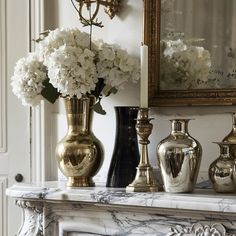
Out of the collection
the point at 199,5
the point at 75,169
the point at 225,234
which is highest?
the point at 199,5

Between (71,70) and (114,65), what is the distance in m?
0.16

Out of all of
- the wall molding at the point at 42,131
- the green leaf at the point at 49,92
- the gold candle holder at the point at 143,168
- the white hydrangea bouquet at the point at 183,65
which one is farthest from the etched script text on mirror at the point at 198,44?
the wall molding at the point at 42,131

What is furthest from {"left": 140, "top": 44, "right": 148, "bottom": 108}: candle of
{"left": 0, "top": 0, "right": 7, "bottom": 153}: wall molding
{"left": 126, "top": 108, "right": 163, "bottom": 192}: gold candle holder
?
{"left": 0, "top": 0, "right": 7, "bottom": 153}: wall molding

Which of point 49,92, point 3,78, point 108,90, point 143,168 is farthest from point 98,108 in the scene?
point 3,78

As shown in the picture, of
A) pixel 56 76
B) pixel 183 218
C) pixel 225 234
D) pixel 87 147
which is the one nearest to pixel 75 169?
pixel 87 147

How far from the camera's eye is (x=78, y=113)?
1951 millimetres

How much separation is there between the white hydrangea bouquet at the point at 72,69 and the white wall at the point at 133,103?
12cm

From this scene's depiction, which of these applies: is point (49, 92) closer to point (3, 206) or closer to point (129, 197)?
point (129, 197)

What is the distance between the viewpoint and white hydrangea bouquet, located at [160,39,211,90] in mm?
1922

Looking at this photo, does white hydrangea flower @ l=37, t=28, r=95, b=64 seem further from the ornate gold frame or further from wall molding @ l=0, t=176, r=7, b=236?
wall molding @ l=0, t=176, r=7, b=236

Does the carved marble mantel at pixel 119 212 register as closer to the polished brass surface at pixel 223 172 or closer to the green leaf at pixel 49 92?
the polished brass surface at pixel 223 172

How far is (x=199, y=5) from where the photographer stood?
6.38ft

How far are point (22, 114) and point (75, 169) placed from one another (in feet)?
1.95

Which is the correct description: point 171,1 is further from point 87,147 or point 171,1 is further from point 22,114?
point 22,114
